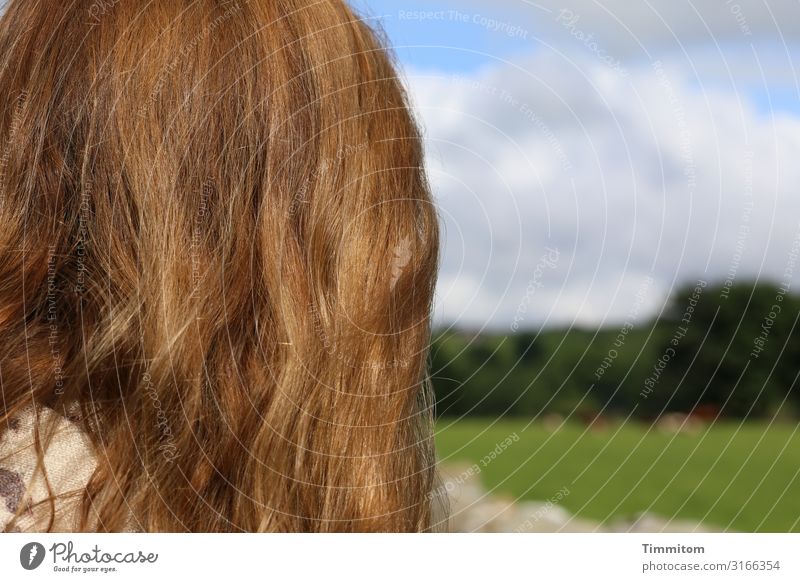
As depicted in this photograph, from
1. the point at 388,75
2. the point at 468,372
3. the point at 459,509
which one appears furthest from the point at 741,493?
the point at 388,75

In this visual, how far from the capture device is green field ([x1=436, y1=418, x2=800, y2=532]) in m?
2.84

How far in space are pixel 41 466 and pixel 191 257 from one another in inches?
10.4

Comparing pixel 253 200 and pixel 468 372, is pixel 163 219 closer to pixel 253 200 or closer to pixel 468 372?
pixel 253 200

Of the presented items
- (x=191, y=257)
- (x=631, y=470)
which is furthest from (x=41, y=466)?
(x=631, y=470)

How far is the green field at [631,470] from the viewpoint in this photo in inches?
112

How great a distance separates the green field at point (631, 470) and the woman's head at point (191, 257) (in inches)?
65.5

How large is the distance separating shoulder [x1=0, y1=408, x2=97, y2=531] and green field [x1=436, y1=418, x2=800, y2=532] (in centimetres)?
185

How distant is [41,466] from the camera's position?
2.64 ft

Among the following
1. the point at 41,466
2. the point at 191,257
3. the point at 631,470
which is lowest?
the point at 631,470

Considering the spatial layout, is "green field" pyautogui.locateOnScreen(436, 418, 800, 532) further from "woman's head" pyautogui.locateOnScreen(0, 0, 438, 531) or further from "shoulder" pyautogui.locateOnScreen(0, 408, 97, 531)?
"shoulder" pyautogui.locateOnScreen(0, 408, 97, 531)

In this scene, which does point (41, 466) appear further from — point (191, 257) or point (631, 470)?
point (631, 470)

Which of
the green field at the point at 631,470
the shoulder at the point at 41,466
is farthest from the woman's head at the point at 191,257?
the green field at the point at 631,470

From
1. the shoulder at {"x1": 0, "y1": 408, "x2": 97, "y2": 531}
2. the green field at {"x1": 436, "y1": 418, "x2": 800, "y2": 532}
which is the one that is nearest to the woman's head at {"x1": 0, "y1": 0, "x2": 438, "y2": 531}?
the shoulder at {"x1": 0, "y1": 408, "x2": 97, "y2": 531}

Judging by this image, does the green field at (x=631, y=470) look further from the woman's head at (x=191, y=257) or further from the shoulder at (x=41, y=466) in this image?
the shoulder at (x=41, y=466)
